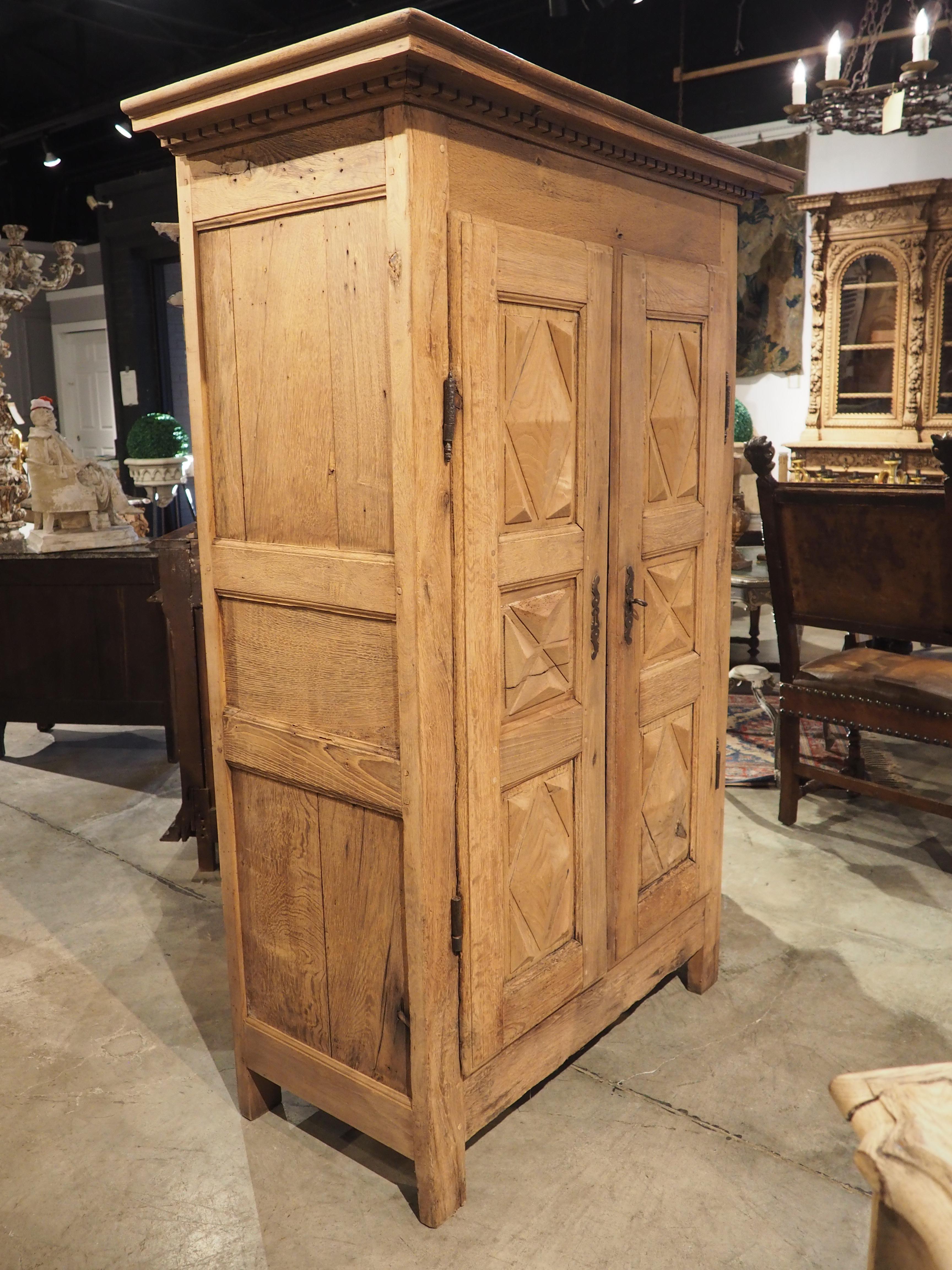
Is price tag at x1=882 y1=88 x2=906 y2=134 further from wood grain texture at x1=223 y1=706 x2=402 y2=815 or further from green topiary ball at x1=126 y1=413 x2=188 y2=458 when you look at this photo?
wood grain texture at x1=223 y1=706 x2=402 y2=815

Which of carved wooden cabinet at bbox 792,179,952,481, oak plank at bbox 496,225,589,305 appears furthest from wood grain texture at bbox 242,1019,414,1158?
carved wooden cabinet at bbox 792,179,952,481

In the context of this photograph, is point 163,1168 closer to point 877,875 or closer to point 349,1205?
point 349,1205

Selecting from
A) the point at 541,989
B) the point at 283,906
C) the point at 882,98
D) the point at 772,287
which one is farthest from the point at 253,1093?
the point at 772,287

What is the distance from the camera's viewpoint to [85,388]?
1191 cm

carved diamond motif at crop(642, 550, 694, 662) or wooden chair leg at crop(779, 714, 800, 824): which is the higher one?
carved diamond motif at crop(642, 550, 694, 662)

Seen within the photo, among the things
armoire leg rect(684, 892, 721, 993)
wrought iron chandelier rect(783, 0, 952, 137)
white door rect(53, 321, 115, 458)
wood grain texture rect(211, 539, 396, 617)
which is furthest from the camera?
white door rect(53, 321, 115, 458)

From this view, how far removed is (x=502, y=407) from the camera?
5.58 ft

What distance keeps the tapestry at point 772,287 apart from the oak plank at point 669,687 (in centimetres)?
532

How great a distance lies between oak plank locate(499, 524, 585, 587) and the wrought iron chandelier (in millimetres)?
3653

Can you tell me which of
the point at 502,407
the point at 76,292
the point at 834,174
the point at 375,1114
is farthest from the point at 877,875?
the point at 76,292

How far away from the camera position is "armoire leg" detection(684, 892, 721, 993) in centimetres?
248

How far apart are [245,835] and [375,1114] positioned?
1.83ft

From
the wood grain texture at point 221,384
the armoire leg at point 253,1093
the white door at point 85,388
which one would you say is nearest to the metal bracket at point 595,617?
the wood grain texture at point 221,384

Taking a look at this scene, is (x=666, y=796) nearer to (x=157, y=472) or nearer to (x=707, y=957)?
(x=707, y=957)
